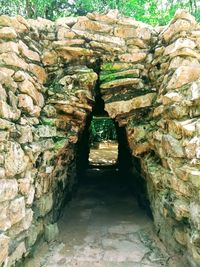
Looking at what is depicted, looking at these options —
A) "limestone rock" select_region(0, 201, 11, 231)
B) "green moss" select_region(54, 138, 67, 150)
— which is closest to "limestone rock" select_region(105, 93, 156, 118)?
"green moss" select_region(54, 138, 67, 150)

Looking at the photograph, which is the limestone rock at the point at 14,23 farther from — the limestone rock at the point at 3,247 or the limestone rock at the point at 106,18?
the limestone rock at the point at 3,247

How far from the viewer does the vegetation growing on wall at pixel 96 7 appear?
10570 mm

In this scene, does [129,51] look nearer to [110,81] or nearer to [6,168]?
[110,81]

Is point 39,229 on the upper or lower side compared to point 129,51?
lower

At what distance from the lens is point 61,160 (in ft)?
16.2

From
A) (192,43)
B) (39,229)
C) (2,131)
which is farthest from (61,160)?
(192,43)

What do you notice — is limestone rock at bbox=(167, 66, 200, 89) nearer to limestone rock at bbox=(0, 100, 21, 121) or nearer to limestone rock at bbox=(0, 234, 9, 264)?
limestone rock at bbox=(0, 100, 21, 121)

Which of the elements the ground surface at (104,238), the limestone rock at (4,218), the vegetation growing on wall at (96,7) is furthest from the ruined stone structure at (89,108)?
the vegetation growing on wall at (96,7)

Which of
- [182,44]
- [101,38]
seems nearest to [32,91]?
[101,38]

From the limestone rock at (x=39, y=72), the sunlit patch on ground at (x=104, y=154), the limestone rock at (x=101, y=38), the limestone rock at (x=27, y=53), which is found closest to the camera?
the limestone rock at (x=27, y=53)

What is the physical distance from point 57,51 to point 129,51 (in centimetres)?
126

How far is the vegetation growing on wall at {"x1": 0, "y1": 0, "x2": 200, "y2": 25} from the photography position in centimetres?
1057

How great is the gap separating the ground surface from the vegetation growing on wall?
763 centimetres

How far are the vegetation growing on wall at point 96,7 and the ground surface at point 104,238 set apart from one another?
7635mm
